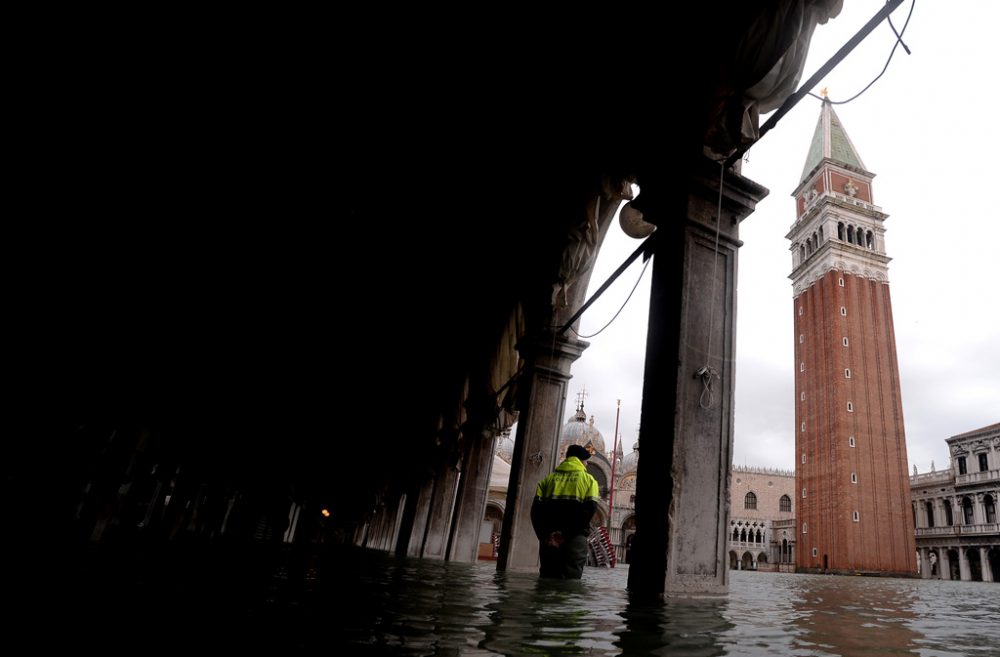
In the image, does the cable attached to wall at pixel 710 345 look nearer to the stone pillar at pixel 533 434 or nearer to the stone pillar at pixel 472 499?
the stone pillar at pixel 533 434

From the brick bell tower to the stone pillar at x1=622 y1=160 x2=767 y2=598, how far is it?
40.7m

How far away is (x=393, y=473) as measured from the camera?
17.7 metres

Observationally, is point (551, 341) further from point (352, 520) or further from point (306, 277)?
point (352, 520)

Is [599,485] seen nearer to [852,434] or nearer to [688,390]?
[852,434]

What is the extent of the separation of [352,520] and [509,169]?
104ft

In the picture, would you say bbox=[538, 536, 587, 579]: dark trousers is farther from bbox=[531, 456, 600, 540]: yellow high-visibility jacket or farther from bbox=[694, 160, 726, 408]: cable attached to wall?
bbox=[694, 160, 726, 408]: cable attached to wall

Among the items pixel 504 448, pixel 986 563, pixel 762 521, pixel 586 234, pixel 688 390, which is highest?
pixel 504 448

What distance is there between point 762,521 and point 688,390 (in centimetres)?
6064

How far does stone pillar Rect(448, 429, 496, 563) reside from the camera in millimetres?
8977

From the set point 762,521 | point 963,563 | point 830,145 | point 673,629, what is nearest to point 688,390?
point 673,629

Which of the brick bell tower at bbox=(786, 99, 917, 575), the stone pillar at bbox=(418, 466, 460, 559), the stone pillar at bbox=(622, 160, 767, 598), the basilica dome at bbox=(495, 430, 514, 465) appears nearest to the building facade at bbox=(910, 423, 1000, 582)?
the brick bell tower at bbox=(786, 99, 917, 575)

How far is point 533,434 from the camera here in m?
7.01

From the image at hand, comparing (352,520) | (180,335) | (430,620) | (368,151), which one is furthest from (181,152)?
(352,520)

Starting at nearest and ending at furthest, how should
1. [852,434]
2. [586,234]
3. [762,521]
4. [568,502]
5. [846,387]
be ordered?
[568,502], [586,234], [852,434], [846,387], [762,521]
